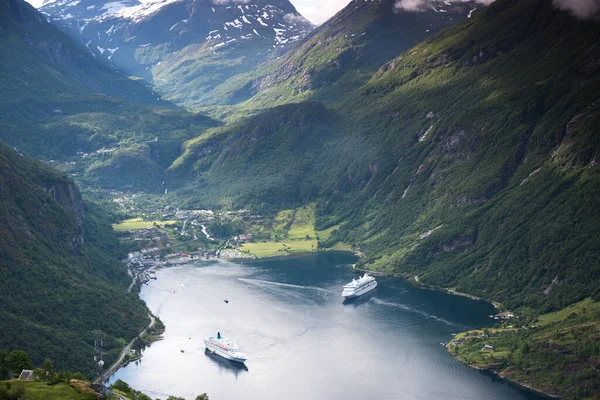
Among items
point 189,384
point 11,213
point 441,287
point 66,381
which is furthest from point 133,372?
point 441,287

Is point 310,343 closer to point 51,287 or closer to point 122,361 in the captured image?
point 122,361

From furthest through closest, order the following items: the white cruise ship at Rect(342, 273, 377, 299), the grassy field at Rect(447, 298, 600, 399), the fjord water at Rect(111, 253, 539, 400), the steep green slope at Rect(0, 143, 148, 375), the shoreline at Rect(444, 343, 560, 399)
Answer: the white cruise ship at Rect(342, 273, 377, 299) < the steep green slope at Rect(0, 143, 148, 375) < the fjord water at Rect(111, 253, 539, 400) < the grassy field at Rect(447, 298, 600, 399) < the shoreline at Rect(444, 343, 560, 399)

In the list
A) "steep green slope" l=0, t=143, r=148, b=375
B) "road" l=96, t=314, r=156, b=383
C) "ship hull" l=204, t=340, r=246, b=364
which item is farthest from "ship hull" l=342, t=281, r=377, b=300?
"road" l=96, t=314, r=156, b=383

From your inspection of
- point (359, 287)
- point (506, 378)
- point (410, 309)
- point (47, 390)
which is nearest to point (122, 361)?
point (47, 390)

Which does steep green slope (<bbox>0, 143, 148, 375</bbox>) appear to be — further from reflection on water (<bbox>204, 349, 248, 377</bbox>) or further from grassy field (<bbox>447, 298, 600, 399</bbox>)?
grassy field (<bbox>447, 298, 600, 399</bbox>)

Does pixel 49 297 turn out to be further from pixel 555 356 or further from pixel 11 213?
pixel 555 356
